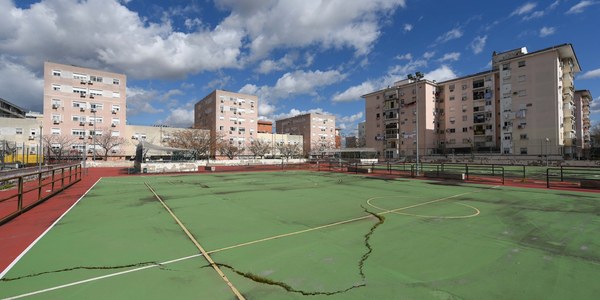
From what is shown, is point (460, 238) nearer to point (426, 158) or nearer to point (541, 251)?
point (541, 251)

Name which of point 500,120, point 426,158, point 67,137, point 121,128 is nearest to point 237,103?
point 121,128

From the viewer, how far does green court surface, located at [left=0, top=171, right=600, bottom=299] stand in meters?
4.09

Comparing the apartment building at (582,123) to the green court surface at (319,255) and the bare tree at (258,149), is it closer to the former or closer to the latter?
the bare tree at (258,149)

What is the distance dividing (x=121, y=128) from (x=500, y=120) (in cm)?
8928

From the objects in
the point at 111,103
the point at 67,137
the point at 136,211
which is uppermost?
the point at 111,103

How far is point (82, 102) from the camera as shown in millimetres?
61812

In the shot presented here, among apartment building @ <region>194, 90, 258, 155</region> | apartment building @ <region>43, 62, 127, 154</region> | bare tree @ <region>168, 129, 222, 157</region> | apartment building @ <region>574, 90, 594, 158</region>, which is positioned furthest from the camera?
apartment building @ <region>194, 90, 258, 155</region>

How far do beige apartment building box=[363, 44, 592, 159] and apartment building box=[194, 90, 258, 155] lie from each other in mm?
38732

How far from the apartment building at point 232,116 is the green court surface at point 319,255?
7709 centimetres

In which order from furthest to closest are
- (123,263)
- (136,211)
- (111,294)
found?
(136,211), (123,263), (111,294)

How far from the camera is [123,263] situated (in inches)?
201

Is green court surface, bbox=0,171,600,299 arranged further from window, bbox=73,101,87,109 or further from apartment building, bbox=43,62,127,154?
window, bbox=73,101,87,109

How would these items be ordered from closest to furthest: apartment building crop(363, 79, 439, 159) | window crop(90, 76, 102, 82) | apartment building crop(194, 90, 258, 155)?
window crop(90, 76, 102, 82)
apartment building crop(363, 79, 439, 159)
apartment building crop(194, 90, 258, 155)

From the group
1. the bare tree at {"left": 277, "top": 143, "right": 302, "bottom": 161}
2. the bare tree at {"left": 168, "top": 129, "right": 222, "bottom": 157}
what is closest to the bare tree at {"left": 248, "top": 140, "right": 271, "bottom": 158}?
the bare tree at {"left": 277, "top": 143, "right": 302, "bottom": 161}
